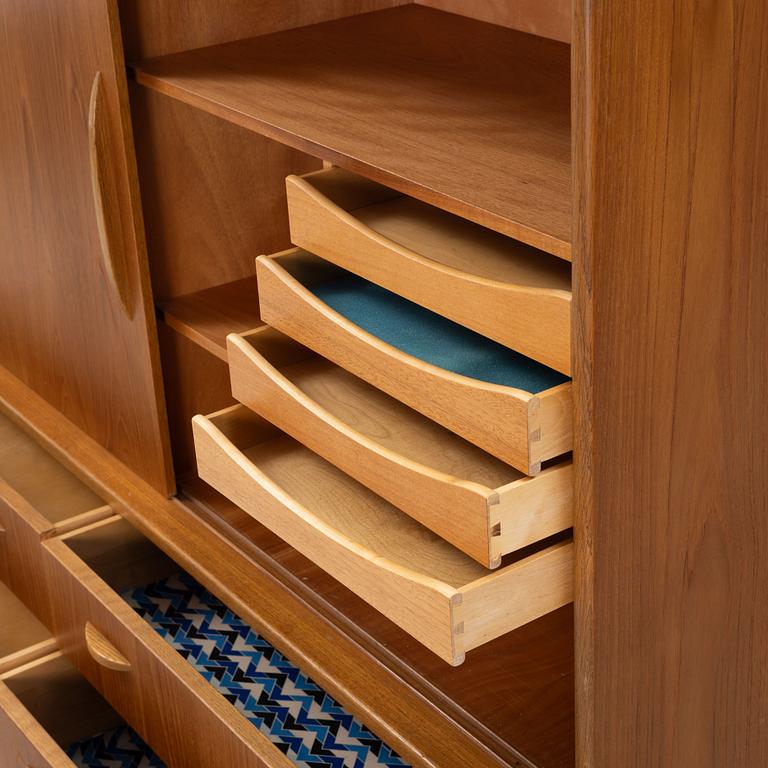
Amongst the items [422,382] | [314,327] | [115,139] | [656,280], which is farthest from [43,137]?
[656,280]

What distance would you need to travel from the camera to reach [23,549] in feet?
5.24

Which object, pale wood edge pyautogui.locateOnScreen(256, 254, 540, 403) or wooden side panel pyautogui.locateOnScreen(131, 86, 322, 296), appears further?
wooden side panel pyautogui.locateOnScreen(131, 86, 322, 296)

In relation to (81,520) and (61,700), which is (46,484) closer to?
(81,520)

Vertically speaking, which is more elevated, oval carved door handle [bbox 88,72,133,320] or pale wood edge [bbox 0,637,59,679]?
oval carved door handle [bbox 88,72,133,320]

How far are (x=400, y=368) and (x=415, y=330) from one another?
0.11 metres

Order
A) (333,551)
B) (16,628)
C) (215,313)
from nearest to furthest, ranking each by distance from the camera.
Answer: (333,551)
(215,313)
(16,628)

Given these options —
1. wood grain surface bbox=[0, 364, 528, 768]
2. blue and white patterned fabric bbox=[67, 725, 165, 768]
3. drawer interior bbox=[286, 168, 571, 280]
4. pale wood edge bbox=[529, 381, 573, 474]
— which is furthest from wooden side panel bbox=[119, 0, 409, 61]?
blue and white patterned fabric bbox=[67, 725, 165, 768]

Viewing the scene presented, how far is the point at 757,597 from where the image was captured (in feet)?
3.29

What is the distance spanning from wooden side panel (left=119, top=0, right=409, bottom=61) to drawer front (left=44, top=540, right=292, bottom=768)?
0.59 metres

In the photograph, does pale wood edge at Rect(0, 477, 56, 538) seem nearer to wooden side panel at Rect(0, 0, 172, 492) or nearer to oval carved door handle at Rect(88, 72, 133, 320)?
wooden side panel at Rect(0, 0, 172, 492)

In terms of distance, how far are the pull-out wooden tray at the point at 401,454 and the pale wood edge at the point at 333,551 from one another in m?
0.05

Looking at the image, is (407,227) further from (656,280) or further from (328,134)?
(656,280)

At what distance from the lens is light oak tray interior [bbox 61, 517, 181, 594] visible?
5.17ft

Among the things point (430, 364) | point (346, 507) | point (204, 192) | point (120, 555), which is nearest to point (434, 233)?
point (430, 364)
